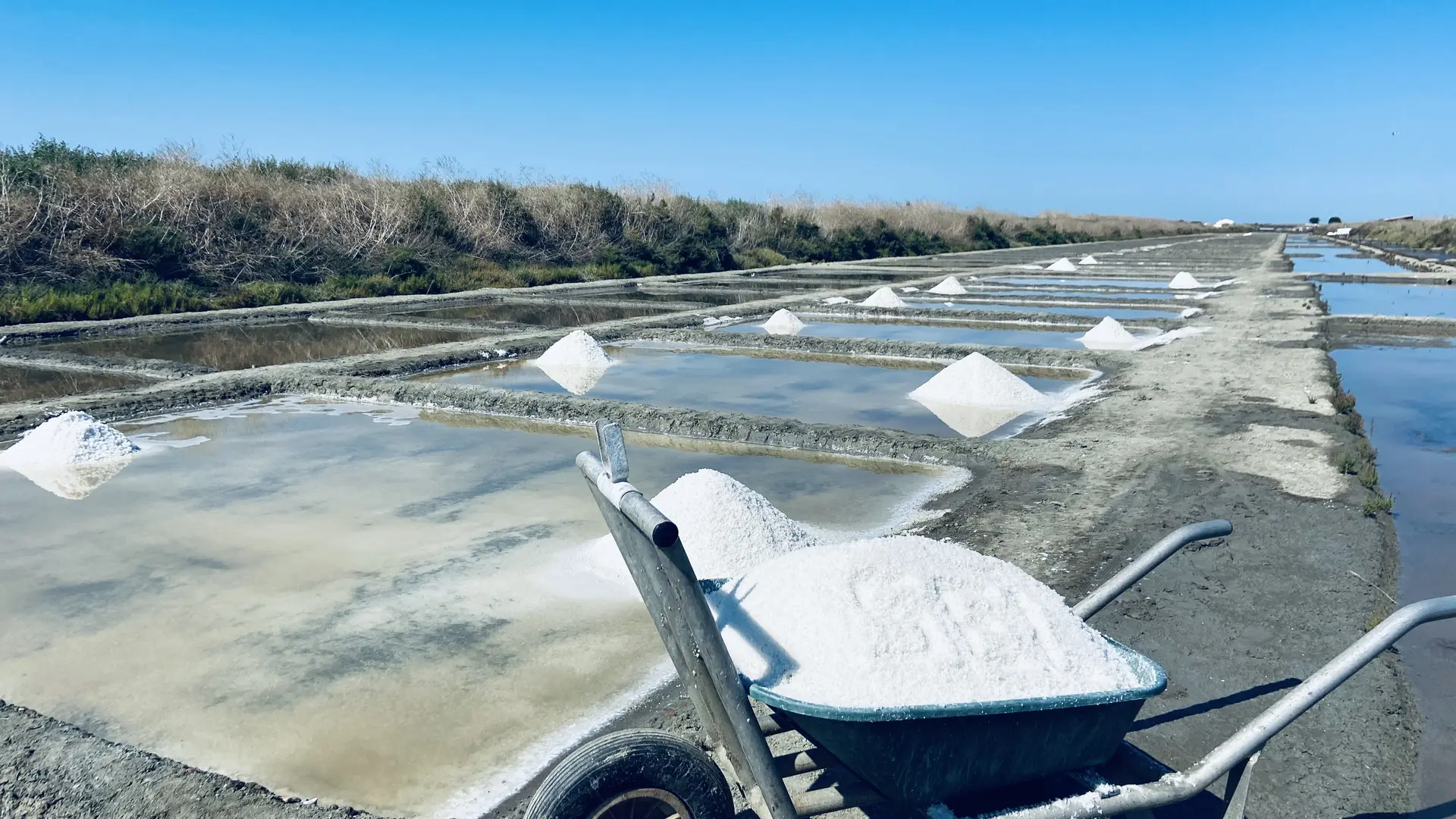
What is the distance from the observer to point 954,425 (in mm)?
6602

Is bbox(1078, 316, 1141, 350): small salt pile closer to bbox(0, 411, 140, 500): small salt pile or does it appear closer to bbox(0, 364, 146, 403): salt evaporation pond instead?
bbox(0, 411, 140, 500): small salt pile

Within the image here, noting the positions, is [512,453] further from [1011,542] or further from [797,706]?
[797,706]

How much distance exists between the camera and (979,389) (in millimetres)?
7387

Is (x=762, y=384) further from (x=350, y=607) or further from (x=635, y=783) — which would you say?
(x=635, y=783)

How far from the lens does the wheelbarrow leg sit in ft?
5.94

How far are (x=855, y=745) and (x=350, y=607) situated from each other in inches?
91.6

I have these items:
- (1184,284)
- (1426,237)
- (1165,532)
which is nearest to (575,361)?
(1165,532)

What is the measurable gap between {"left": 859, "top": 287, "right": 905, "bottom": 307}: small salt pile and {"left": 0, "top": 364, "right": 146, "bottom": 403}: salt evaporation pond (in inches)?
380

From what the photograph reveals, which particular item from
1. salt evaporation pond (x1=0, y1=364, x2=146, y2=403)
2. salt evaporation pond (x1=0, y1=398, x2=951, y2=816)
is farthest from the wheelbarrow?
salt evaporation pond (x1=0, y1=364, x2=146, y2=403)

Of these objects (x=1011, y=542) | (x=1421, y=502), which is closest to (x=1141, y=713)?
(x=1011, y=542)

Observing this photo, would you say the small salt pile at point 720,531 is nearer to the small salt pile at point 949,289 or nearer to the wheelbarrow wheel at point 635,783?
the wheelbarrow wheel at point 635,783

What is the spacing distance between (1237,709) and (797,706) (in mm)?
1633

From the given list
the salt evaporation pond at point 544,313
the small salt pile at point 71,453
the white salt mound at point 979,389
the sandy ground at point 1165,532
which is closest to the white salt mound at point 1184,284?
the sandy ground at point 1165,532

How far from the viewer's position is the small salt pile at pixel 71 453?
17.4 ft
